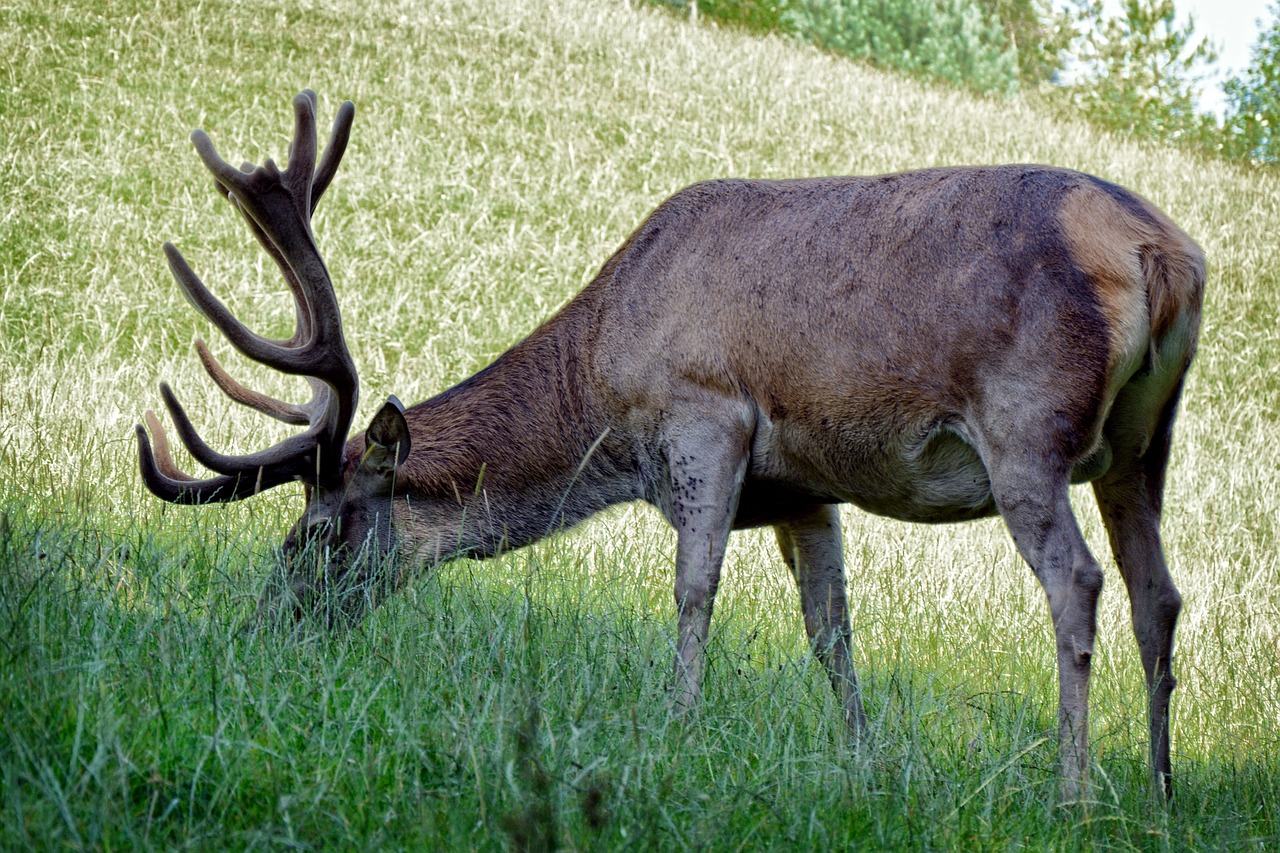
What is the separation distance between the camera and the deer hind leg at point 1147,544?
448 cm

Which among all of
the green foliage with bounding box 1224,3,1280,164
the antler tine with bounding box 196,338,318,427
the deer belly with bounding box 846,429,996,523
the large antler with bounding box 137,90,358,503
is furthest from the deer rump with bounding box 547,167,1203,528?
the green foliage with bounding box 1224,3,1280,164

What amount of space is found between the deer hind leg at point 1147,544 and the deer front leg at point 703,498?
4.49 ft

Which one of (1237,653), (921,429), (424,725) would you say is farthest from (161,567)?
(1237,653)

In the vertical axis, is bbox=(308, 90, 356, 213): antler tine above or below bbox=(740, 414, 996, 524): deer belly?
above

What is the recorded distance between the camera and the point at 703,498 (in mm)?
4641

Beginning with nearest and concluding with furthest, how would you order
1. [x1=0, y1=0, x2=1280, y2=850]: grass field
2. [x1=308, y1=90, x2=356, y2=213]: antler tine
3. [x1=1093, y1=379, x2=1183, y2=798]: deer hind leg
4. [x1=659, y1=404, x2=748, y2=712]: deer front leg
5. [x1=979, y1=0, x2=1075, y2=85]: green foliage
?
[x1=0, y1=0, x2=1280, y2=850]: grass field < [x1=1093, y1=379, x2=1183, y2=798]: deer hind leg < [x1=659, y1=404, x2=748, y2=712]: deer front leg < [x1=308, y1=90, x2=356, y2=213]: antler tine < [x1=979, y1=0, x2=1075, y2=85]: green foliage

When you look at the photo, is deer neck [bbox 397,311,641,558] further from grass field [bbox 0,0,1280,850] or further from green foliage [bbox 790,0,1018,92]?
green foliage [bbox 790,0,1018,92]

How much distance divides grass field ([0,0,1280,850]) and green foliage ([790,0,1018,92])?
1796 cm

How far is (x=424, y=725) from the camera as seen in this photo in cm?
339

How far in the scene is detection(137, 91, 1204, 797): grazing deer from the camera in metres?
4.12

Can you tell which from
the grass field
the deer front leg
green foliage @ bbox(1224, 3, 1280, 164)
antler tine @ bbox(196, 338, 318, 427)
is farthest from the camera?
green foliage @ bbox(1224, 3, 1280, 164)

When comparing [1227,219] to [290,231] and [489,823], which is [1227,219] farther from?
[489,823]

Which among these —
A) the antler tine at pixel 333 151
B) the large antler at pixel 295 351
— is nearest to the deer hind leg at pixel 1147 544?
the large antler at pixel 295 351

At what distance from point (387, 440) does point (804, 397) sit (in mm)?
1663
